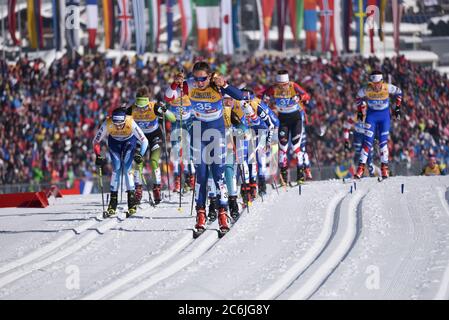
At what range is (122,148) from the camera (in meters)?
17.7

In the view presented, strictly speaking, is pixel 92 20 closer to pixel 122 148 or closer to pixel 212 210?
pixel 122 148

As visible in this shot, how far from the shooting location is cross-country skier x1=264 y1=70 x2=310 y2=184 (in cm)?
2078

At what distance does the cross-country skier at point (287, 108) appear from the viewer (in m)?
20.8

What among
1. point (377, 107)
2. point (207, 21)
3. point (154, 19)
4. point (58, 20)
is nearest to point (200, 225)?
point (377, 107)

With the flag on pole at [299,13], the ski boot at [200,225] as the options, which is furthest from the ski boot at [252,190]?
the flag on pole at [299,13]

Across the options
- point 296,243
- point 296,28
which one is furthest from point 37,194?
point 296,28

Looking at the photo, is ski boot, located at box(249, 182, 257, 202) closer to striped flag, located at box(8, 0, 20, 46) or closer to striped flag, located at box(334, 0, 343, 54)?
striped flag, located at box(8, 0, 20, 46)

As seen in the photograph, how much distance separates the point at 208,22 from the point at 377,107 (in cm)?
2092

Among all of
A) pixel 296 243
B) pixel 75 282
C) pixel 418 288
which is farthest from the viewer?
pixel 296 243

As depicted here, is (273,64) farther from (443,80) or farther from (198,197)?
(198,197)

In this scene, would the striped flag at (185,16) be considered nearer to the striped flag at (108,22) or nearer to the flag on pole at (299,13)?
the striped flag at (108,22)

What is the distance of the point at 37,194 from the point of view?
20.7 m
